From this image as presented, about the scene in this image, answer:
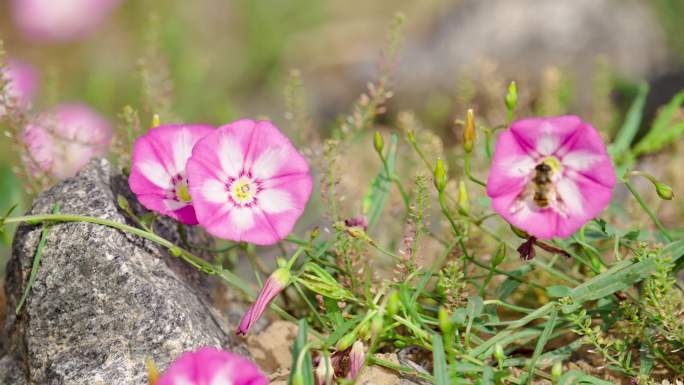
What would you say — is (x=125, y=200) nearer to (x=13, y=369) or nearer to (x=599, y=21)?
(x=13, y=369)

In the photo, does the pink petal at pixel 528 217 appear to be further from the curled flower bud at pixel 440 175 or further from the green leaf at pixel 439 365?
the green leaf at pixel 439 365

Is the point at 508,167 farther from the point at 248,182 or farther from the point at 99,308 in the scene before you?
the point at 99,308

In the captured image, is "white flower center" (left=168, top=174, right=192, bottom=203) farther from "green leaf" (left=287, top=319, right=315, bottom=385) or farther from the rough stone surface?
"green leaf" (left=287, top=319, right=315, bottom=385)

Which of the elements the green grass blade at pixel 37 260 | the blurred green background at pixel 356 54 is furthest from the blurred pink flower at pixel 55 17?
the green grass blade at pixel 37 260

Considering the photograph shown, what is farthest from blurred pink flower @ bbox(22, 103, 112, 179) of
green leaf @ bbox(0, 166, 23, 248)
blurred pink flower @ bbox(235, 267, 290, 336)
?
blurred pink flower @ bbox(235, 267, 290, 336)

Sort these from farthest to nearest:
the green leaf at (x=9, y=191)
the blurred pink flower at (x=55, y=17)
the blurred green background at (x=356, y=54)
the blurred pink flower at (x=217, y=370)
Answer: the blurred pink flower at (x=55, y=17) → the blurred green background at (x=356, y=54) → the green leaf at (x=9, y=191) → the blurred pink flower at (x=217, y=370)

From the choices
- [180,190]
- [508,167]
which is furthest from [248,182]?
[508,167]

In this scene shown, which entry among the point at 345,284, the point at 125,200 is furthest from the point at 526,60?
the point at 125,200

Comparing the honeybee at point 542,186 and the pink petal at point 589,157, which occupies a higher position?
the pink petal at point 589,157
